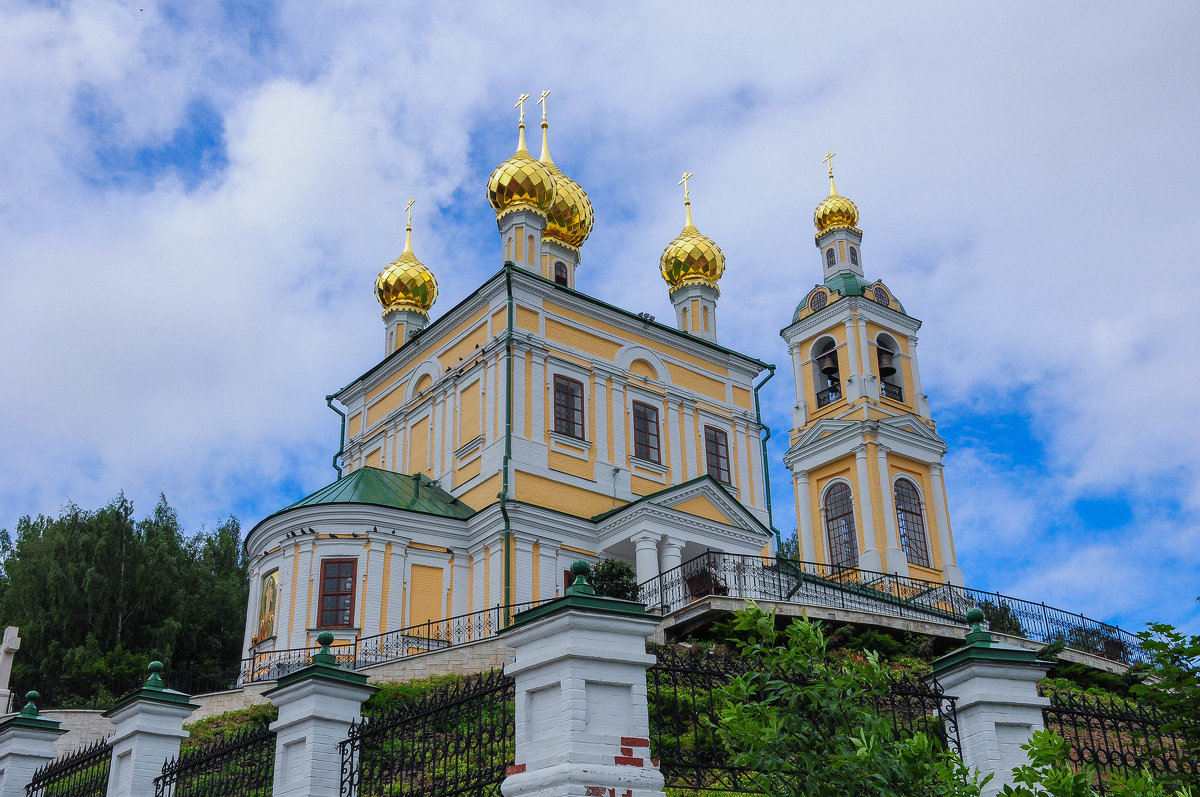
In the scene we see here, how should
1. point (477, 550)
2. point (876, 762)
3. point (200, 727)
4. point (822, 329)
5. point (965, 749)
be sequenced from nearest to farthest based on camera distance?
point (876, 762), point (965, 749), point (200, 727), point (477, 550), point (822, 329)

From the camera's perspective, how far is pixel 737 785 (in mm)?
6844

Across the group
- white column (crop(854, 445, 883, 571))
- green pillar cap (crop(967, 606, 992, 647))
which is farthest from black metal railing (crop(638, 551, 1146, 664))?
green pillar cap (crop(967, 606, 992, 647))

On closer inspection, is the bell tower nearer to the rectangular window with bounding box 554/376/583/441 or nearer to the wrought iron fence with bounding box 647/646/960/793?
the rectangular window with bounding box 554/376/583/441

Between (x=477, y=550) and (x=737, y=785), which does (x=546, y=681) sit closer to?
(x=737, y=785)

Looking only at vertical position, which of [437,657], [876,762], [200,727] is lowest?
[876,762]

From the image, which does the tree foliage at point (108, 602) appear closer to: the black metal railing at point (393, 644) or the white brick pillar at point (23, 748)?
the black metal railing at point (393, 644)

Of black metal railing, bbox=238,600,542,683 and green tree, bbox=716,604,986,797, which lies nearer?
green tree, bbox=716,604,986,797

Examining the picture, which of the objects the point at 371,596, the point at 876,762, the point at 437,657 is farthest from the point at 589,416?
the point at 876,762

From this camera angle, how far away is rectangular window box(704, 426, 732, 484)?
28.5m

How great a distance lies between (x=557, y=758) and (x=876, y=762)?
1762 millimetres

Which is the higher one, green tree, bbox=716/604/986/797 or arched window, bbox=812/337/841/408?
arched window, bbox=812/337/841/408

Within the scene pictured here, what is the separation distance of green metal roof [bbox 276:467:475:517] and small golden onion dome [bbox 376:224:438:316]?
876cm

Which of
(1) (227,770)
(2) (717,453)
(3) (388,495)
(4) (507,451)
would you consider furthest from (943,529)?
(1) (227,770)

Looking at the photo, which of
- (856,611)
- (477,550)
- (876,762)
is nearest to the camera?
(876,762)
